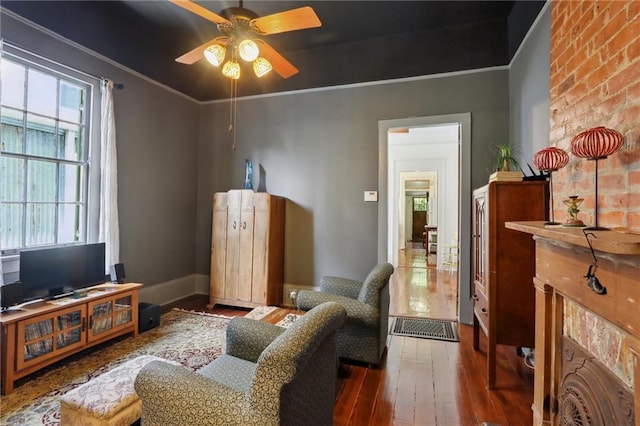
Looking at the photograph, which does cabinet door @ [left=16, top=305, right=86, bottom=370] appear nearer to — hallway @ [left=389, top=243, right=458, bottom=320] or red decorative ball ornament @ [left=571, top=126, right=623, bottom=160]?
hallway @ [left=389, top=243, right=458, bottom=320]

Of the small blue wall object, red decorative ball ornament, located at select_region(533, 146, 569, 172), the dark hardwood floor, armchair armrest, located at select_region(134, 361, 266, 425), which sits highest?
the small blue wall object

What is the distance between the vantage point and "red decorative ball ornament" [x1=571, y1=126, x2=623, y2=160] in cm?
119

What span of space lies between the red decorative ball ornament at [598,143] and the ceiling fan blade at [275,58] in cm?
196

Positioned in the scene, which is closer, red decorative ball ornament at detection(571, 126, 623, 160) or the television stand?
red decorative ball ornament at detection(571, 126, 623, 160)

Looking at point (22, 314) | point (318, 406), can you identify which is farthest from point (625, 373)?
point (22, 314)

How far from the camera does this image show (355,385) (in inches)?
89.4

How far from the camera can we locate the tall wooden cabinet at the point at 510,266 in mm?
2209

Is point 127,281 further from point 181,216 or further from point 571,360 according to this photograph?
point 571,360

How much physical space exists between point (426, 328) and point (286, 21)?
10.3 feet

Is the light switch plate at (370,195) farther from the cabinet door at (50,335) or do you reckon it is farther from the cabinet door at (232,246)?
the cabinet door at (50,335)

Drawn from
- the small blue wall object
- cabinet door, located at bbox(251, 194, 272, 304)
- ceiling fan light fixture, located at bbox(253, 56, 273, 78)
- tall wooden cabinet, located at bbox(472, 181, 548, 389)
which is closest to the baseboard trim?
cabinet door, located at bbox(251, 194, 272, 304)

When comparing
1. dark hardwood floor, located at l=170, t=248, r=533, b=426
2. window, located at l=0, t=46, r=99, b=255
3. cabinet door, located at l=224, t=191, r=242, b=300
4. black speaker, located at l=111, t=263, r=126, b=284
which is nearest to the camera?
dark hardwood floor, located at l=170, t=248, r=533, b=426

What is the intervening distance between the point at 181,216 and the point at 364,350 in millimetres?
3241

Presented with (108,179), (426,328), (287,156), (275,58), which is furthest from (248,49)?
(426,328)
